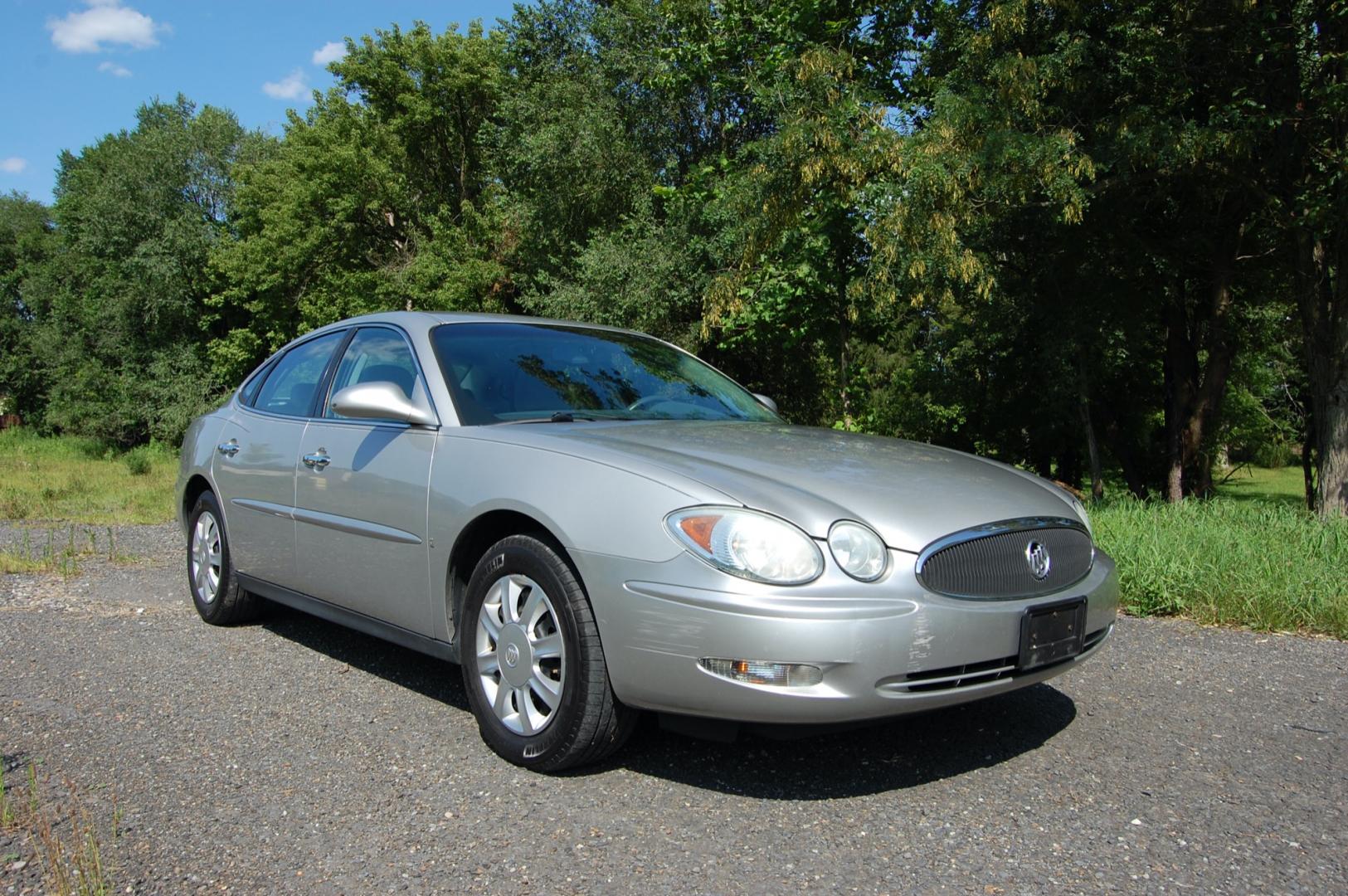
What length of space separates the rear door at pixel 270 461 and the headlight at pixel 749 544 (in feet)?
7.96

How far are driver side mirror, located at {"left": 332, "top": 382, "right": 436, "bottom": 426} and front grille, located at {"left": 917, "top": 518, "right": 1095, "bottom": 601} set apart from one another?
198 cm

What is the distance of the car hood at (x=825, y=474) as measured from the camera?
3.13 metres

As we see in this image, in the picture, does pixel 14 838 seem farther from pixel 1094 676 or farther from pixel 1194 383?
pixel 1194 383

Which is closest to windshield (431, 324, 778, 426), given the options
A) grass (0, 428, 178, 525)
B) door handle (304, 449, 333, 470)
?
door handle (304, 449, 333, 470)

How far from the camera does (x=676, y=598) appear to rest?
9.86ft

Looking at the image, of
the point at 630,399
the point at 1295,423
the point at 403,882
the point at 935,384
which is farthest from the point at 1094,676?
the point at 1295,423

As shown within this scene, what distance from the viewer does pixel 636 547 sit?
3.11 metres

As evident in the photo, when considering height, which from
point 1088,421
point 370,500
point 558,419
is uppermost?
point 558,419

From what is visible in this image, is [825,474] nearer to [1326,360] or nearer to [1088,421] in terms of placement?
[1326,360]

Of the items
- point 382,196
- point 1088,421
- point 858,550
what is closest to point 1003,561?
point 858,550

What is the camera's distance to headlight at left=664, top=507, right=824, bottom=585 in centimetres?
296

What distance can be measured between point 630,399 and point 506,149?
73.6 feet

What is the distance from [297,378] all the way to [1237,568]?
5258 mm

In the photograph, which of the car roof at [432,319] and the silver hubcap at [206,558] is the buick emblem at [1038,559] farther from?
the silver hubcap at [206,558]
